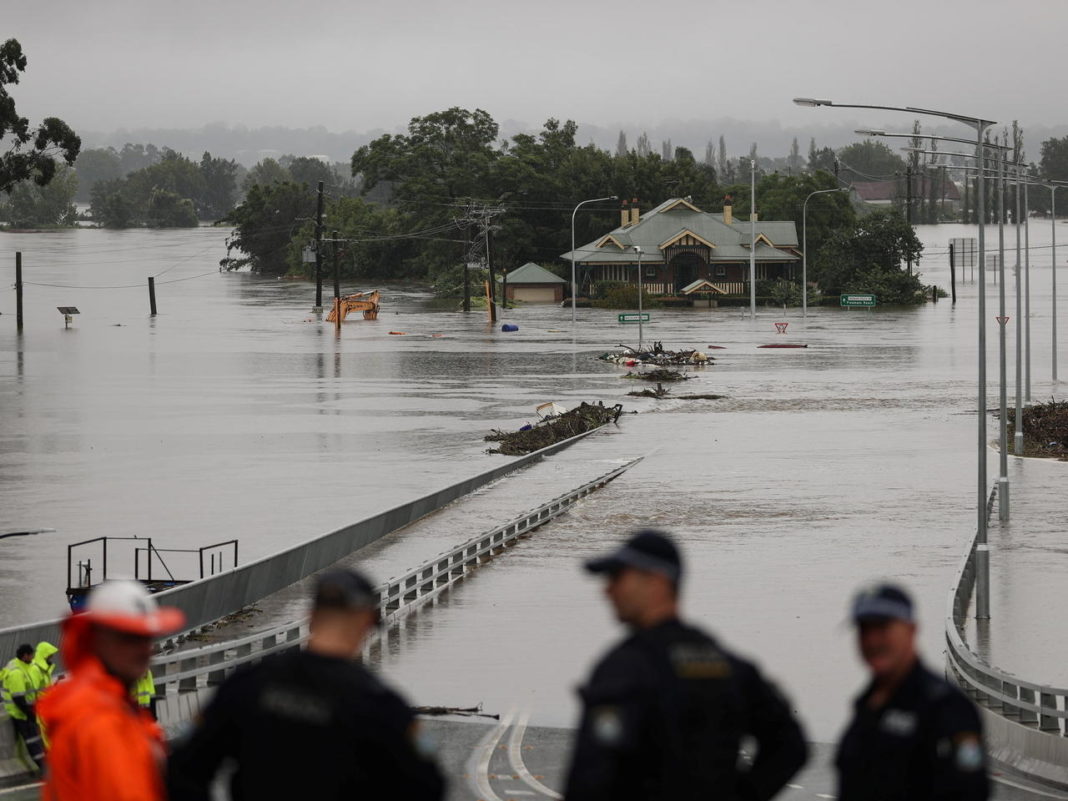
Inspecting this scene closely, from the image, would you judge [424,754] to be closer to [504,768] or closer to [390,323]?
[504,768]

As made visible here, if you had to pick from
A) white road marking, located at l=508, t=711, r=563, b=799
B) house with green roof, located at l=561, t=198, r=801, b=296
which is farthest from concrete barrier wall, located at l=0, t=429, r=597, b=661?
house with green roof, located at l=561, t=198, r=801, b=296

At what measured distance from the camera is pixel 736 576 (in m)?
29.5

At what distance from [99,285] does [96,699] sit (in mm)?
194422

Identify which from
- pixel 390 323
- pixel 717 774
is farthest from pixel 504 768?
pixel 390 323

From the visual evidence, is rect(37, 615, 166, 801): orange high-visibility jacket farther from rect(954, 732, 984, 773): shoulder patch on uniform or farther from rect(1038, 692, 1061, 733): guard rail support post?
rect(1038, 692, 1061, 733): guard rail support post

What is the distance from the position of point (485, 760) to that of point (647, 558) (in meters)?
12.9

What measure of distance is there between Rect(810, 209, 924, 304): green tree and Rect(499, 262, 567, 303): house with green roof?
25.0 m

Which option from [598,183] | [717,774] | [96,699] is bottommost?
[717,774]

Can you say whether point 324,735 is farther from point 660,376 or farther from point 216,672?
point 660,376

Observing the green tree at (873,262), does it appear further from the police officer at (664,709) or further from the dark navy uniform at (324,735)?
the dark navy uniform at (324,735)

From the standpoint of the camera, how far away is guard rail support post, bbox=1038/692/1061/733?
17953 mm

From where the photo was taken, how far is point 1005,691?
1998 centimetres

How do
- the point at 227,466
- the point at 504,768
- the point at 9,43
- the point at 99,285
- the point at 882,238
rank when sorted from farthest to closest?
the point at 99,285 < the point at 882,238 < the point at 9,43 < the point at 227,466 < the point at 504,768

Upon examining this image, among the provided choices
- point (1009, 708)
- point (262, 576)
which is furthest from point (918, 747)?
point (262, 576)
